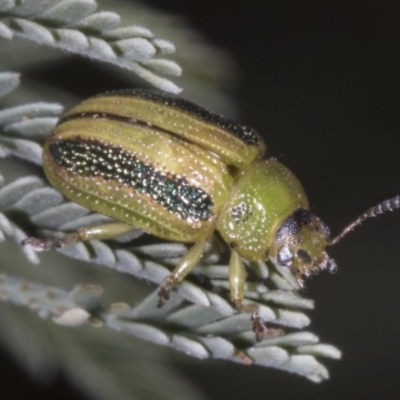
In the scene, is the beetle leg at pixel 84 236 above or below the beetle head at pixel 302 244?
below

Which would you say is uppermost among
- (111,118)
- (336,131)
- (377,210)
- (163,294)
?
(377,210)

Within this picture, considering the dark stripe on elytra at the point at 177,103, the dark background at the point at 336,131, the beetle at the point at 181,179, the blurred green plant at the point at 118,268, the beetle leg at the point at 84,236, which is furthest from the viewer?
the dark background at the point at 336,131

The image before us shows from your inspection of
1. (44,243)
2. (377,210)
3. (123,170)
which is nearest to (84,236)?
(44,243)

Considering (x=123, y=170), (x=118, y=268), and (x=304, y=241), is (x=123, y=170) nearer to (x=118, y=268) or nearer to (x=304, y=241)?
(x=118, y=268)

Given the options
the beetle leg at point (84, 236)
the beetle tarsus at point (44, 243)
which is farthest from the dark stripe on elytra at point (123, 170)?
the beetle tarsus at point (44, 243)

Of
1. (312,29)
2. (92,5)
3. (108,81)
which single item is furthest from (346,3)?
(92,5)

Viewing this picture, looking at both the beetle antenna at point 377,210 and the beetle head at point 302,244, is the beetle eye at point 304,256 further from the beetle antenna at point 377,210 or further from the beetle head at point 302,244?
the beetle antenna at point 377,210

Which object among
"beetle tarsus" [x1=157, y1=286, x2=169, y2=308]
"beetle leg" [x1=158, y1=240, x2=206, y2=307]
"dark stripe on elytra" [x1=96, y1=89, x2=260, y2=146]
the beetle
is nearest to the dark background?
the beetle
